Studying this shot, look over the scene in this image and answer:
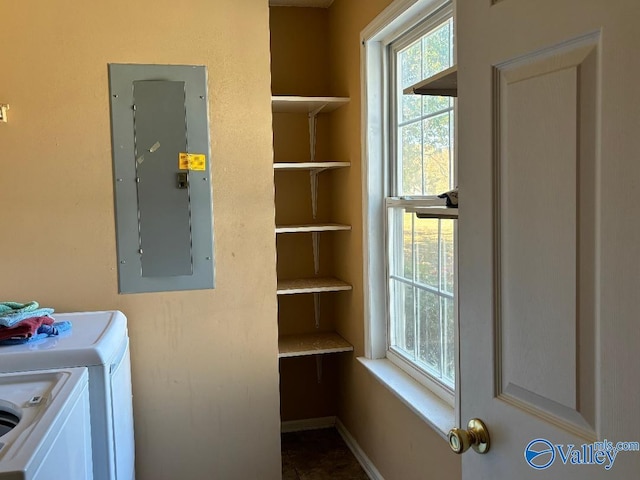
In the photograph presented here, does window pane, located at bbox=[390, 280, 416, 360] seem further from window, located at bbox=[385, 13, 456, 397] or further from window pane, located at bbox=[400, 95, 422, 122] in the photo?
window pane, located at bbox=[400, 95, 422, 122]

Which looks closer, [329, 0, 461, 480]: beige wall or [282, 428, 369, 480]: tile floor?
[329, 0, 461, 480]: beige wall

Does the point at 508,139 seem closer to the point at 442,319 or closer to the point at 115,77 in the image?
the point at 442,319

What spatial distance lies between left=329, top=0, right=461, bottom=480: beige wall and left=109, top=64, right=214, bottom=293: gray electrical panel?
88 centimetres

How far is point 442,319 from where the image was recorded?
2217 mm

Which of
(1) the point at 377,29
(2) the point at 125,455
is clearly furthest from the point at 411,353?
(1) the point at 377,29

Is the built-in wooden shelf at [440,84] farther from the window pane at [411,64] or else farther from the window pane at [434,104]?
the window pane at [411,64]

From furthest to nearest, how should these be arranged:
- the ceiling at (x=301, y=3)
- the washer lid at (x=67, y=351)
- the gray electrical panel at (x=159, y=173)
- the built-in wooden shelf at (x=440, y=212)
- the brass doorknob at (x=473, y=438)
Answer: the ceiling at (x=301, y=3) → the gray electrical panel at (x=159, y=173) → the washer lid at (x=67, y=351) → the built-in wooden shelf at (x=440, y=212) → the brass doorknob at (x=473, y=438)

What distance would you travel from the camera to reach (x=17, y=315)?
1938 mm

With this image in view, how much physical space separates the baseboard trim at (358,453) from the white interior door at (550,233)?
183cm

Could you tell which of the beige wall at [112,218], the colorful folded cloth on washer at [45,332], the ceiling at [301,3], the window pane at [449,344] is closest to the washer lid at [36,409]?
the colorful folded cloth on washer at [45,332]

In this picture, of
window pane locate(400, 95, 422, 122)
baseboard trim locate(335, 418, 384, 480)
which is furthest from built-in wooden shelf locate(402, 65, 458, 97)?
baseboard trim locate(335, 418, 384, 480)

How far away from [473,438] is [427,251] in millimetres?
1335

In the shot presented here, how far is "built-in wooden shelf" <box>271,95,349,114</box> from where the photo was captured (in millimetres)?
2951

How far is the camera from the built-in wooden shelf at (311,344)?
3094 mm
